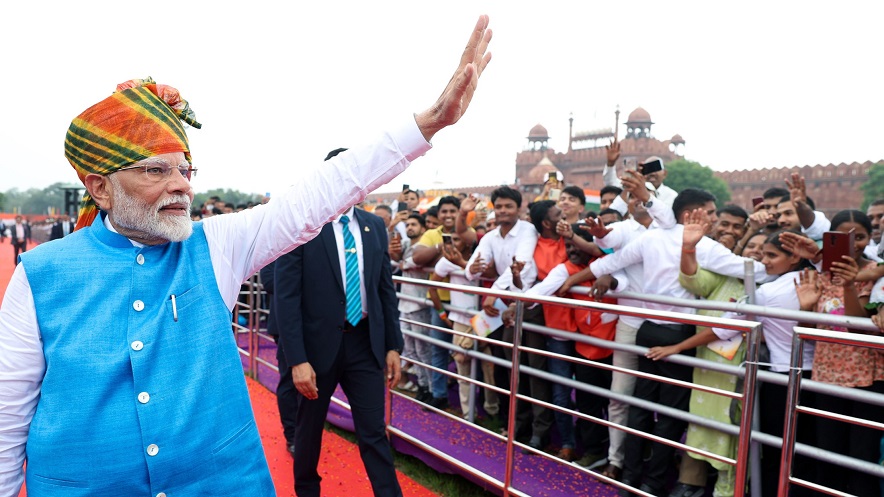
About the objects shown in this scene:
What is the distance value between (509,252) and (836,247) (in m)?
2.14

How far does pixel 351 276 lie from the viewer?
120 inches

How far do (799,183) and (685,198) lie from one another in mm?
1085

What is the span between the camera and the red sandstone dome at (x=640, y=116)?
5422 centimetres

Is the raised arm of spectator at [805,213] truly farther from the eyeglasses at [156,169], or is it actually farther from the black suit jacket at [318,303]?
the eyeglasses at [156,169]

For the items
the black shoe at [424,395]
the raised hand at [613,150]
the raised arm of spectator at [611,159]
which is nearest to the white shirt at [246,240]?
the black shoe at [424,395]

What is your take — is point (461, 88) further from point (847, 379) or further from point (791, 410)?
point (847, 379)

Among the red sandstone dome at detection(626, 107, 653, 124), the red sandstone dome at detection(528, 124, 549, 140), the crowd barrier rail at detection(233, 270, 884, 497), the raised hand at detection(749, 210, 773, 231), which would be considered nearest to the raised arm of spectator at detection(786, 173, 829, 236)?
the raised hand at detection(749, 210, 773, 231)

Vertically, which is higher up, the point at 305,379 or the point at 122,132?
the point at 122,132

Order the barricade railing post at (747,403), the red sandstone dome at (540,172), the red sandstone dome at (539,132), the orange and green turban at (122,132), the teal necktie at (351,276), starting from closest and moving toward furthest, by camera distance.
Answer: the orange and green turban at (122,132)
the barricade railing post at (747,403)
the teal necktie at (351,276)
the red sandstone dome at (540,172)
the red sandstone dome at (539,132)

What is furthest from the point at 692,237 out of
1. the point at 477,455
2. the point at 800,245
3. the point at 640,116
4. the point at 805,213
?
the point at 640,116

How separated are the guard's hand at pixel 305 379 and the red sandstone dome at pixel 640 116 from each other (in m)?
55.6

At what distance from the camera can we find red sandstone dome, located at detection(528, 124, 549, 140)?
6141 cm

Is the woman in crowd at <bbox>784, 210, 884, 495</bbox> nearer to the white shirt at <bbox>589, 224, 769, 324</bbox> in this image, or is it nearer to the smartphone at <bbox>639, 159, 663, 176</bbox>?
the white shirt at <bbox>589, 224, 769, 324</bbox>

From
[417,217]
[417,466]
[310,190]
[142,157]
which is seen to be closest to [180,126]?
[142,157]
